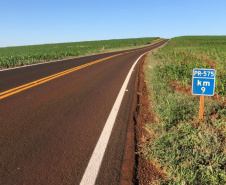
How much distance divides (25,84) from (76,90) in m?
2.16

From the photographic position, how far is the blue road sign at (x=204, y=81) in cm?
483

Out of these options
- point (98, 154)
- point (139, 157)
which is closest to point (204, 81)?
point (139, 157)

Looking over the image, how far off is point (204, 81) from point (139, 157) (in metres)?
2.25

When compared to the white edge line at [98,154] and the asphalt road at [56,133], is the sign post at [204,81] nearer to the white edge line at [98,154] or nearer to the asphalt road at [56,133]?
the asphalt road at [56,133]

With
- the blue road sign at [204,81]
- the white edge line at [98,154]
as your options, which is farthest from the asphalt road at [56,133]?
the blue road sign at [204,81]

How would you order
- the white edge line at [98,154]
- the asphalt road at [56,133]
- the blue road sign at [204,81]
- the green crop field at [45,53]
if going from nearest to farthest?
the white edge line at [98,154], the asphalt road at [56,133], the blue road sign at [204,81], the green crop field at [45,53]

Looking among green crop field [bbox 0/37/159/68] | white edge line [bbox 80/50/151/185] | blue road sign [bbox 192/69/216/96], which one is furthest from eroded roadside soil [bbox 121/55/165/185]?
green crop field [bbox 0/37/159/68]

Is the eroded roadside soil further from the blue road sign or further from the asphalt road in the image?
the blue road sign

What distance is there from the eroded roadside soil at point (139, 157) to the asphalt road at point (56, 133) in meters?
0.12

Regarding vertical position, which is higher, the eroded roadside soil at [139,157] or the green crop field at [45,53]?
the green crop field at [45,53]

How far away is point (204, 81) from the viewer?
4.90m

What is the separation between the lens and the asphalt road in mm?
3201

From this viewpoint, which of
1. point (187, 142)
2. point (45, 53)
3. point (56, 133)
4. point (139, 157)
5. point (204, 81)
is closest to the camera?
point (139, 157)

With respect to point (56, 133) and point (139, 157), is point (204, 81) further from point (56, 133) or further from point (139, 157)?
point (56, 133)
